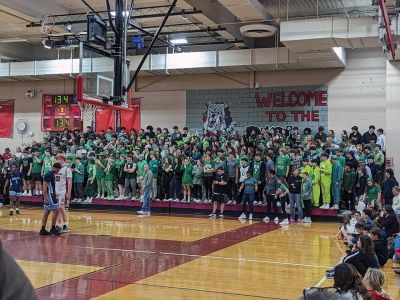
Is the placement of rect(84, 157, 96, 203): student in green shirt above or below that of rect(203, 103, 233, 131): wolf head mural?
below

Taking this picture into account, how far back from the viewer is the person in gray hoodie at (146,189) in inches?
703

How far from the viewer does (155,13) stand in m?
18.4

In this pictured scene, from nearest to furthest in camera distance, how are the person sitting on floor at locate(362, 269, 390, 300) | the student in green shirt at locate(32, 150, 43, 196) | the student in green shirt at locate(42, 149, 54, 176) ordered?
the person sitting on floor at locate(362, 269, 390, 300)
the student in green shirt at locate(42, 149, 54, 176)
the student in green shirt at locate(32, 150, 43, 196)

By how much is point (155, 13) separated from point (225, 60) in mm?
4913

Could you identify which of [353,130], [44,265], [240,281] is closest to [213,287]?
[240,281]

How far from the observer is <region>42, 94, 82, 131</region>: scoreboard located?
88.4ft

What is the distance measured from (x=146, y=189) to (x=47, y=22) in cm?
744

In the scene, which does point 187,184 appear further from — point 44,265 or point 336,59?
point 44,265

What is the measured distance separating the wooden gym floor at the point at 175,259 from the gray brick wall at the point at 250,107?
850cm

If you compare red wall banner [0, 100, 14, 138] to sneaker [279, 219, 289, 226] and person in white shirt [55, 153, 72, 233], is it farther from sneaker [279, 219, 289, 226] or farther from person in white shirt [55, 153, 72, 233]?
sneaker [279, 219, 289, 226]

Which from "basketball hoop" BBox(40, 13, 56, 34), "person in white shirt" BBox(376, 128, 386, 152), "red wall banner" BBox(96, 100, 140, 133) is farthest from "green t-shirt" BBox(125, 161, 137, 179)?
"person in white shirt" BBox(376, 128, 386, 152)

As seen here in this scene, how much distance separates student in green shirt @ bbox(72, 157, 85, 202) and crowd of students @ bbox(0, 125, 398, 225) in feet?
0.13

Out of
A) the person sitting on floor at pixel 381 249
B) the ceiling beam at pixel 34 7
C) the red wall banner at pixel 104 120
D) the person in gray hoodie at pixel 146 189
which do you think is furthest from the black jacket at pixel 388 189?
the red wall banner at pixel 104 120

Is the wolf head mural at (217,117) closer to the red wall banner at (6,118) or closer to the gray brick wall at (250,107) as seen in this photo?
the gray brick wall at (250,107)
